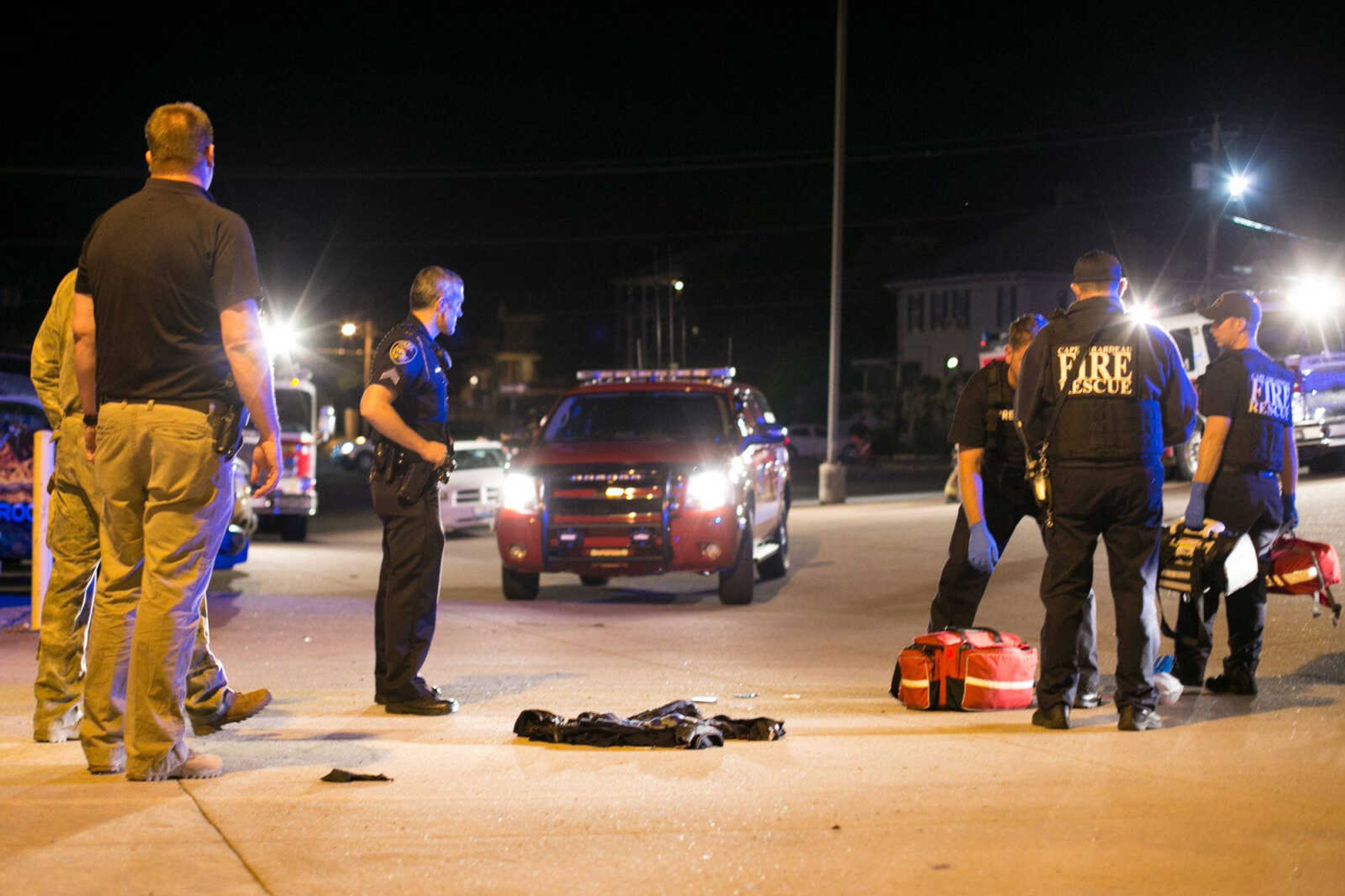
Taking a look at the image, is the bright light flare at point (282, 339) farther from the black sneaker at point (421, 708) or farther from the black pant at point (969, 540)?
the black pant at point (969, 540)

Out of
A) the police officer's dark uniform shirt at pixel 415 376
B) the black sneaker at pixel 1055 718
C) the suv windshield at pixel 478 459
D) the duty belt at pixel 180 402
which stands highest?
the police officer's dark uniform shirt at pixel 415 376

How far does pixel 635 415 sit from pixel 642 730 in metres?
6.83

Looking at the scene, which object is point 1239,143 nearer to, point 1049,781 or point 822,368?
point 1049,781

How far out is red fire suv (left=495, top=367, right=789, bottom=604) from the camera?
1155cm

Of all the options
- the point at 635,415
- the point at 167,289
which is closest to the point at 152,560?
the point at 167,289

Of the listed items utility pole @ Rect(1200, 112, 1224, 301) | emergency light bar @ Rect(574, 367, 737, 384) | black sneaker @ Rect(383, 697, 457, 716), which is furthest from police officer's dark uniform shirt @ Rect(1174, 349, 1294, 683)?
utility pole @ Rect(1200, 112, 1224, 301)

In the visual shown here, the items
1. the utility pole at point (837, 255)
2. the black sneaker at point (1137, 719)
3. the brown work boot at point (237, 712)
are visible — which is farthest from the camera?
the utility pole at point (837, 255)

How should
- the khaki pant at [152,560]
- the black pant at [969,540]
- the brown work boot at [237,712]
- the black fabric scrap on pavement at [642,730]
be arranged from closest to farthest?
the khaki pant at [152,560]
the black fabric scrap on pavement at [642,730]
the brown work boot at [237,712]
the black pant at [969,540]

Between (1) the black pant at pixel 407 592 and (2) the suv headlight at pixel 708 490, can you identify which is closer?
(1) the black pant at pixel 407 592

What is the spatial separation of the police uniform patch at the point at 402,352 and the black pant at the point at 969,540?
280 centimetres

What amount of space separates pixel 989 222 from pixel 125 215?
7118 cm

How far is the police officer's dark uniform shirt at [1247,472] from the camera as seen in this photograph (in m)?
7.17

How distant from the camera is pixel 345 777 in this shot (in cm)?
525

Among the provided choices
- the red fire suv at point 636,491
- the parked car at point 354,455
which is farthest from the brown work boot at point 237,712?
the parked car at point 354,455
